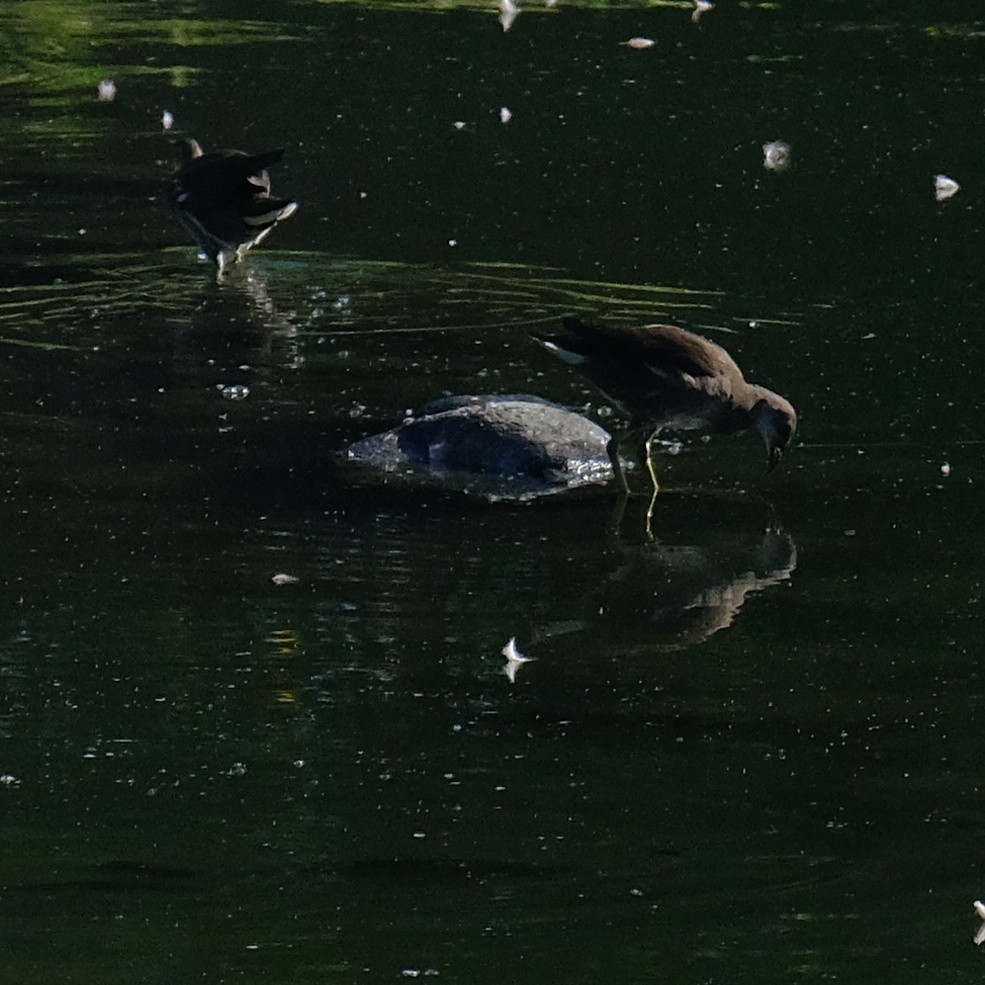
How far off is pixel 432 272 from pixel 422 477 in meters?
3.36

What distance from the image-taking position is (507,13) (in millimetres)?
20219

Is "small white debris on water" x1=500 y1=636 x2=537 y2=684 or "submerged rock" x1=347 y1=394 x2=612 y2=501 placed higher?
"small white debris on water" x1=500 y1=636 x2=537 y2=684

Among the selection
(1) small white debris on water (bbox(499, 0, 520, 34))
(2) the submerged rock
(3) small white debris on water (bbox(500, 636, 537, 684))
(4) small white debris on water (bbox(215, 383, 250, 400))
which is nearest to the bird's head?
(2) the submerged rock

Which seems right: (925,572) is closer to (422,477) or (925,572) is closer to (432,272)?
(422,477)

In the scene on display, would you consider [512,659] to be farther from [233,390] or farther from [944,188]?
[944,188]

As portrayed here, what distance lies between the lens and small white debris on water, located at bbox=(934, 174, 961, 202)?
571 inches

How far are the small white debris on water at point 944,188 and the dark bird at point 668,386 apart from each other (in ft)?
16.4

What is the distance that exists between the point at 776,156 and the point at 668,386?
6.22 metres

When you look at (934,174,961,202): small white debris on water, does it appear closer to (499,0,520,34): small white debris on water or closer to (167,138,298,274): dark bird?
(167,138,298,274): dark bird

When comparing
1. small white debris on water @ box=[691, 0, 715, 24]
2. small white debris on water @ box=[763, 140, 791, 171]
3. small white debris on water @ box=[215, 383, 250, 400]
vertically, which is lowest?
small white debris on water @ box=[691, 0, 715, 24]

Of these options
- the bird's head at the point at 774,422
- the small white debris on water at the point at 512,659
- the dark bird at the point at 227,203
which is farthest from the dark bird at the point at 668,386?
the dark bird at the point at 227,203

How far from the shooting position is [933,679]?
7625 millimetres

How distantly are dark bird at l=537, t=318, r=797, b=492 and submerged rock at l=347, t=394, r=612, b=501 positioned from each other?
0.18 meters

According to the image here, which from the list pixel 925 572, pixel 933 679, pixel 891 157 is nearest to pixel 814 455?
pixel 925 572
